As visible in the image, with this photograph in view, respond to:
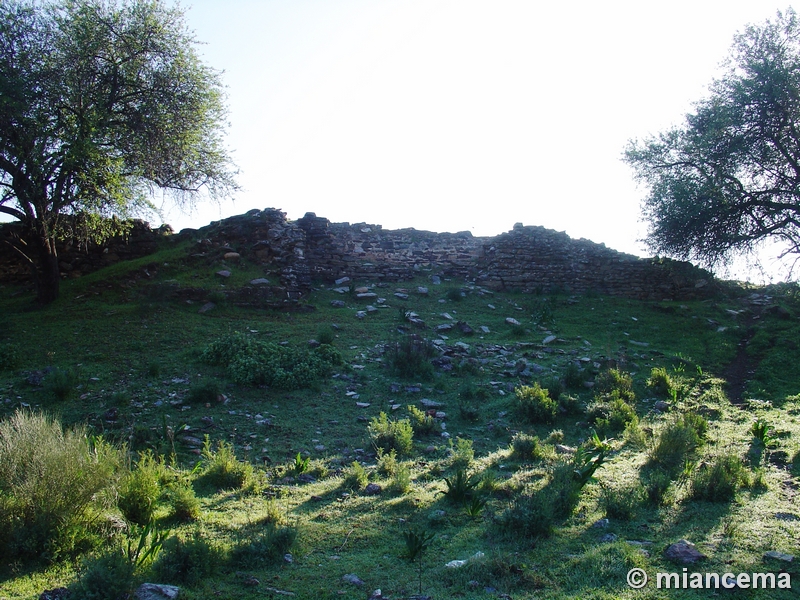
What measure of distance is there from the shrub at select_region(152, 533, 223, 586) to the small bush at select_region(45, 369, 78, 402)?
5809 millimetres

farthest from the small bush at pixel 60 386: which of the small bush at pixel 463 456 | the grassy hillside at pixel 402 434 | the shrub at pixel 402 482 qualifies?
the small bush at pixel 463 456

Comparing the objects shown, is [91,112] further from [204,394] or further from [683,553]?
[683,553]

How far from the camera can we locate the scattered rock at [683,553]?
4.76 m

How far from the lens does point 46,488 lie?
16.6 ft

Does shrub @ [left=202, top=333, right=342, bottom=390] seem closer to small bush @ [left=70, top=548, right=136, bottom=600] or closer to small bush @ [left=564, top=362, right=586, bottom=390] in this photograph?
small bush @ [left=564, top=362, right=586, bottom=390]

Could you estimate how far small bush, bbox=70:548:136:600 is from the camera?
4027 millimetres

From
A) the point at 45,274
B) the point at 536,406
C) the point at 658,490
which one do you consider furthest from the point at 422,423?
the point at 45,274

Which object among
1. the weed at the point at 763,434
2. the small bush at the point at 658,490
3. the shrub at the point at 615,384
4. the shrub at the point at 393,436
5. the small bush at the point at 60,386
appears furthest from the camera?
the shrub at the point at 615,384

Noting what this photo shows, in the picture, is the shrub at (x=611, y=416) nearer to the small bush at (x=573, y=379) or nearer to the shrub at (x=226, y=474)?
the small bush at (x=573, y=379)

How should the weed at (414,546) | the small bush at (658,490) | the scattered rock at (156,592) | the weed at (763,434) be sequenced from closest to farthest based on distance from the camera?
1. the scattered rock at (156,592)
2. the weed at (414,546)
3. the small bush at (658,490)
4. the weed at (763,434)

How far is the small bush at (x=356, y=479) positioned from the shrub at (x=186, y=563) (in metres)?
2.34

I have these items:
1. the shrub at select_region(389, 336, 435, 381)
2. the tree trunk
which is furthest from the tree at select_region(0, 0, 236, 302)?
the shrub at select_region(389, 336, 435, 381)

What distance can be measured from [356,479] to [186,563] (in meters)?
2.68

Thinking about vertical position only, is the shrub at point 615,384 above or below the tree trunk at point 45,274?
below
